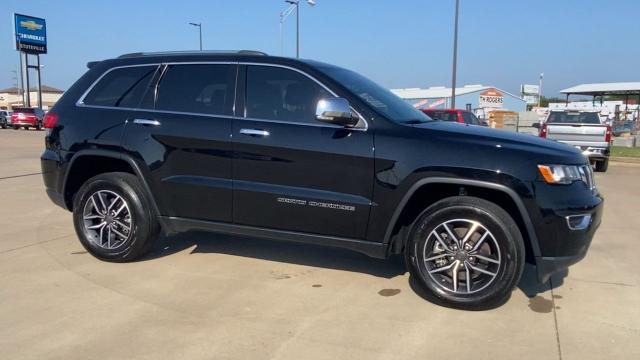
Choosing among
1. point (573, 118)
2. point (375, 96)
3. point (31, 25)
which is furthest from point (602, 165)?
point (31, 25)

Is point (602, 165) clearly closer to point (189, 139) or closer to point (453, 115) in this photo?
point (453, 115)

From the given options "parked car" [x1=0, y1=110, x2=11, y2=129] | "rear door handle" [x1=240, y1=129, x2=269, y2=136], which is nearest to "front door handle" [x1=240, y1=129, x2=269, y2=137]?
"rear door handle" [x1=240, y1=129, x2=269, y2=136]

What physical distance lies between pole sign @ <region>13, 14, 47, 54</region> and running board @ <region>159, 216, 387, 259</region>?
187ft

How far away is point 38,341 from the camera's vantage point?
3.29 meters

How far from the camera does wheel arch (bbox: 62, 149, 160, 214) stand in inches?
183

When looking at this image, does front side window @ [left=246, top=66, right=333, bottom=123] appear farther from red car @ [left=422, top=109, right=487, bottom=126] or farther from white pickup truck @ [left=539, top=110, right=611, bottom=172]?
red car @ [left=422, top=109, right=487, bottom=126]

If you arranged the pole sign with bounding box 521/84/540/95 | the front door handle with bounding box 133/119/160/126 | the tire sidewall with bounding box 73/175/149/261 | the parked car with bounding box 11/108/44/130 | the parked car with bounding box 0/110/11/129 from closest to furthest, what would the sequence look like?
the front door handle with bounding box 133/119/160/126
the tire sidewall with bounding box 73/175/149/261
the parked car with bounding box 11/108/44/130
the parked car with bounding box 0/110/11/129
the pole sign with bounding box 521/84/540/95

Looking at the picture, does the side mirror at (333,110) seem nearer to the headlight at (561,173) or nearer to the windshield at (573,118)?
the headlight at (561,173)

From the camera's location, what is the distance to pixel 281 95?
433 centimetres

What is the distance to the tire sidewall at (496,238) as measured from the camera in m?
3.71

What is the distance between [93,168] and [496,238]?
367cm

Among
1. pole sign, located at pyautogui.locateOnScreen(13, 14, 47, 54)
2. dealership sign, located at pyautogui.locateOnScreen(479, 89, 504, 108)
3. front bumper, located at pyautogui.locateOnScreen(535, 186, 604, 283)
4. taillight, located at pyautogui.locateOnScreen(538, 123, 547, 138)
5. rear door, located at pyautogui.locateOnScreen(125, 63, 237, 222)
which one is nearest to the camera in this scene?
front bumper, located at pyautogui.locateOnScreen(535, 186, 604, 283)

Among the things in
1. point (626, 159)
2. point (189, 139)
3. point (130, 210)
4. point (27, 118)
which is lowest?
point (626, 159)

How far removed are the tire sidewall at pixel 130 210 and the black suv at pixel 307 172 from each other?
0.4 inches
